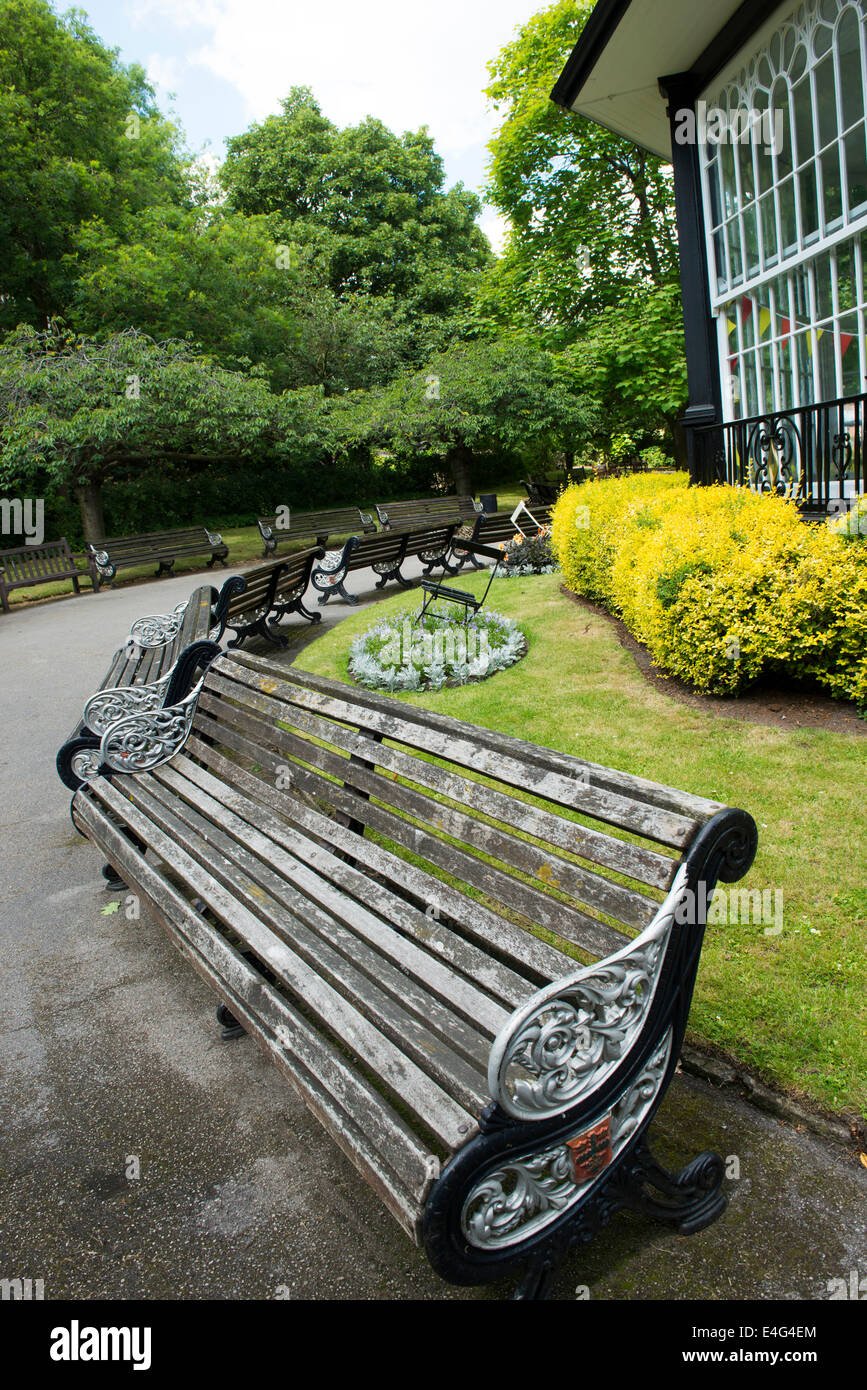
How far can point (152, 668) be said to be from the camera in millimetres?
5719

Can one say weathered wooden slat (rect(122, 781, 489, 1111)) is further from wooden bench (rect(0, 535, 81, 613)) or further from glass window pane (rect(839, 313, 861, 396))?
wooden bench (rect(0, 535, 81, 613))

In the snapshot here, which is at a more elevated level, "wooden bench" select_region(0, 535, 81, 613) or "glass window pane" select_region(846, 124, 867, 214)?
"glass window pane" select_region(846, 124, 867, 214)

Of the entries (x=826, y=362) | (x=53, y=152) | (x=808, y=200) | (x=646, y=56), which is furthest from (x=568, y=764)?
(x=53, y=152)

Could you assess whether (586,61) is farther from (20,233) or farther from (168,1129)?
(20,233)

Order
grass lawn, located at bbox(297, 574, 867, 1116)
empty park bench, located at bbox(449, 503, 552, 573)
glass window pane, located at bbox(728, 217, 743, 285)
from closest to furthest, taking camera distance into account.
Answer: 1. grass lawn, located at bbox(297, 574, 867, 1116)
2. glass window pane, located at bbox(728, 217, 743, 285)
3. empty park bench, located at bbox(449, 503, 552, 573)

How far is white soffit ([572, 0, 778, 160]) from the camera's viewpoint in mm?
7281

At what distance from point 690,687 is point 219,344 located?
65.9ft

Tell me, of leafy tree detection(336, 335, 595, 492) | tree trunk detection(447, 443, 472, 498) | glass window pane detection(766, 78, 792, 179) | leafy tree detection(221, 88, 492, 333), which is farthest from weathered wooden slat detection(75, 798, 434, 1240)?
leafy tree detection(221, 88, 492, 333)

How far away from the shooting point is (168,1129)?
2.44 m

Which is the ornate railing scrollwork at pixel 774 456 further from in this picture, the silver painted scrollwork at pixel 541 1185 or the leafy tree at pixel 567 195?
the leafy tree at pixel 567 195

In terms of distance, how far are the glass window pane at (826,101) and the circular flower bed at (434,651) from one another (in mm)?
4916

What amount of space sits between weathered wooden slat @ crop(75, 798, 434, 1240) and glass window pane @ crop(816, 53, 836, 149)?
784 cm

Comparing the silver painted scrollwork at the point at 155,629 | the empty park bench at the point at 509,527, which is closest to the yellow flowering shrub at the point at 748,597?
the silver painted scrollwork at the point at 155,629

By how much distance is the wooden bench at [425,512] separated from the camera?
66.0ft
